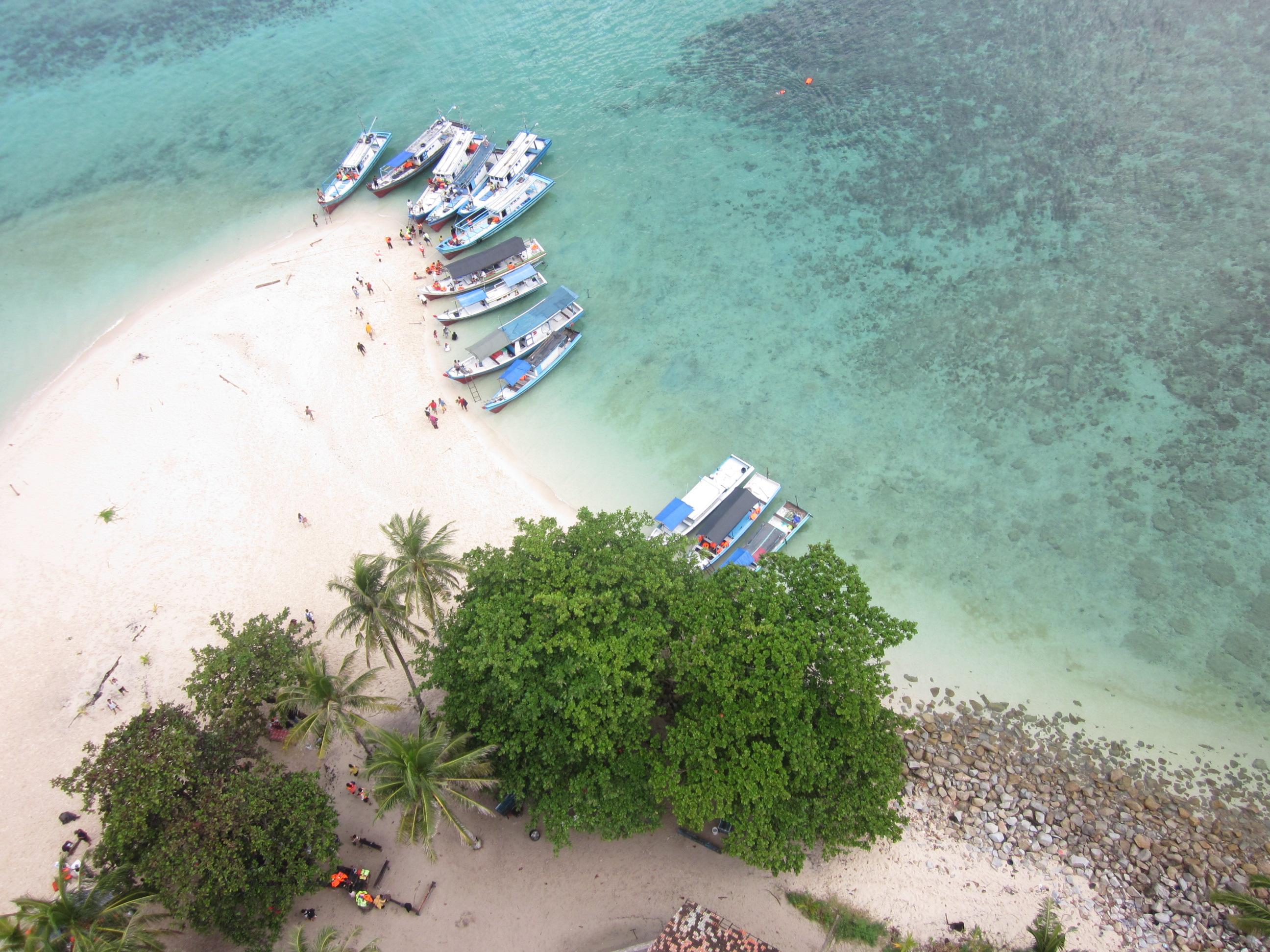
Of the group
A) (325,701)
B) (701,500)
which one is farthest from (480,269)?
(325,701)

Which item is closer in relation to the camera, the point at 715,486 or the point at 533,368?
the point at 715,486

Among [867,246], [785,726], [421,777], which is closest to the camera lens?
[421,777]

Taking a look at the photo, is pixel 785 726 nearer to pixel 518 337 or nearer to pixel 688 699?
pixel 688 699

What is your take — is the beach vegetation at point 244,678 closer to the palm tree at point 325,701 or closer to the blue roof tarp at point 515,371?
the palm tree at point 325,701

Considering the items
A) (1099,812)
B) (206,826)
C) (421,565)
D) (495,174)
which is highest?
(495,174)

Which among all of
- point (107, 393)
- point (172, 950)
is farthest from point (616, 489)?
point (107, 393)

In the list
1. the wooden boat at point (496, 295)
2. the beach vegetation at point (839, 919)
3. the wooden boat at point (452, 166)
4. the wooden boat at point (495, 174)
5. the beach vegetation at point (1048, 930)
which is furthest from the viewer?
the wooden boat at point (452, 166)

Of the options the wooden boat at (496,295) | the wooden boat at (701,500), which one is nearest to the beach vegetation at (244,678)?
the wooden boat at (701,500)
